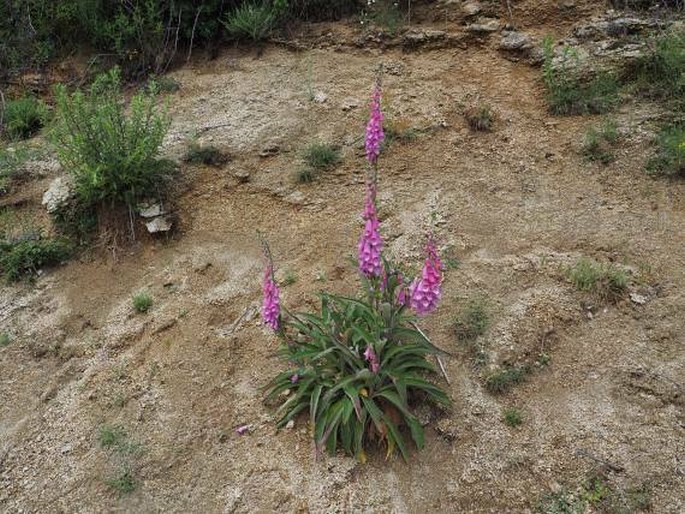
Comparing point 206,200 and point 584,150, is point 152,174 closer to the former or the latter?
point 206,200

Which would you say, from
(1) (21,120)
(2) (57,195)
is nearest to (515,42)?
(2) (57,195)

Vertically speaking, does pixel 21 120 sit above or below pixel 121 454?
above

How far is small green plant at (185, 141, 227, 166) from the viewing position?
5609 millimetres

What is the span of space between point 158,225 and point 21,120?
2.90m

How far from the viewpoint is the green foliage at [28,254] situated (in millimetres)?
4922

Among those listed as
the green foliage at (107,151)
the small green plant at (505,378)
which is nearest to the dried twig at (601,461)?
the small green plant at (505,378)

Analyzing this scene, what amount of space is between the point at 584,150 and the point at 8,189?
5.67 m

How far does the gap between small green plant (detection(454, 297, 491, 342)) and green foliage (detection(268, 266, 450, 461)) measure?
1.59 ft

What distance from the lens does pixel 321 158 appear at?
5.40 m

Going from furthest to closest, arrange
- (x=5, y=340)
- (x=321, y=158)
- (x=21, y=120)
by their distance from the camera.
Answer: (x=21, y=120)
(x=321, y=158)
(x=5, y=340)

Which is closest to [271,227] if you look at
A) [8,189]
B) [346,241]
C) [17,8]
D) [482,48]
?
[346,241]

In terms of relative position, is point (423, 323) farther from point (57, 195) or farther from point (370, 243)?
point (57, 195)

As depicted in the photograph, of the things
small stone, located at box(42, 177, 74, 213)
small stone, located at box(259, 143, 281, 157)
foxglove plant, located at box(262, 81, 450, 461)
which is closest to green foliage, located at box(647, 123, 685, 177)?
foxglove plant, located at box(262, 81, 450, 461)

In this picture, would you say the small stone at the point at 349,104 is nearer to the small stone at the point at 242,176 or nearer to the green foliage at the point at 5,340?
the small stone at the point at 242,176
